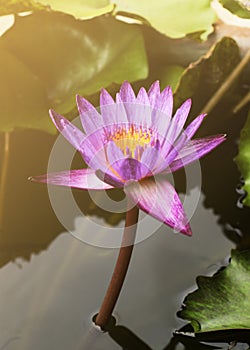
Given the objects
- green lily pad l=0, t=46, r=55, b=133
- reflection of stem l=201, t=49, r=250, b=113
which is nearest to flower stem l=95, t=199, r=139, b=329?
green lily pad l=0, t=46, r=55, b=133

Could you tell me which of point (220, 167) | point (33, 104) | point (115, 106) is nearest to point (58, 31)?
point (33, 104)

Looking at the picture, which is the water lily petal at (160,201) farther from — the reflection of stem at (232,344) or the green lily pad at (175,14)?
the green lily pad at (175,14)

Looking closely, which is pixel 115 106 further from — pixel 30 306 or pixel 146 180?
pixel 30 306

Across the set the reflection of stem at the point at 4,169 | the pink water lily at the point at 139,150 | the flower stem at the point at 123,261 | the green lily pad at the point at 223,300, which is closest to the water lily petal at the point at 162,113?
the pink water lily at the point at 139,150

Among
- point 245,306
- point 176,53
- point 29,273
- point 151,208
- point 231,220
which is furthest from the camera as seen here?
point 176,53

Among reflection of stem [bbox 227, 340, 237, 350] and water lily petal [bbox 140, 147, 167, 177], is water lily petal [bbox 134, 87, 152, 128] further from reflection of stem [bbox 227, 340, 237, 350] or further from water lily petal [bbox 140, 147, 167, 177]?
reflection of stem [bbox 227, 340, 237, 350]

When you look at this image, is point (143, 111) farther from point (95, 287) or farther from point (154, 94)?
point (95, 287)
